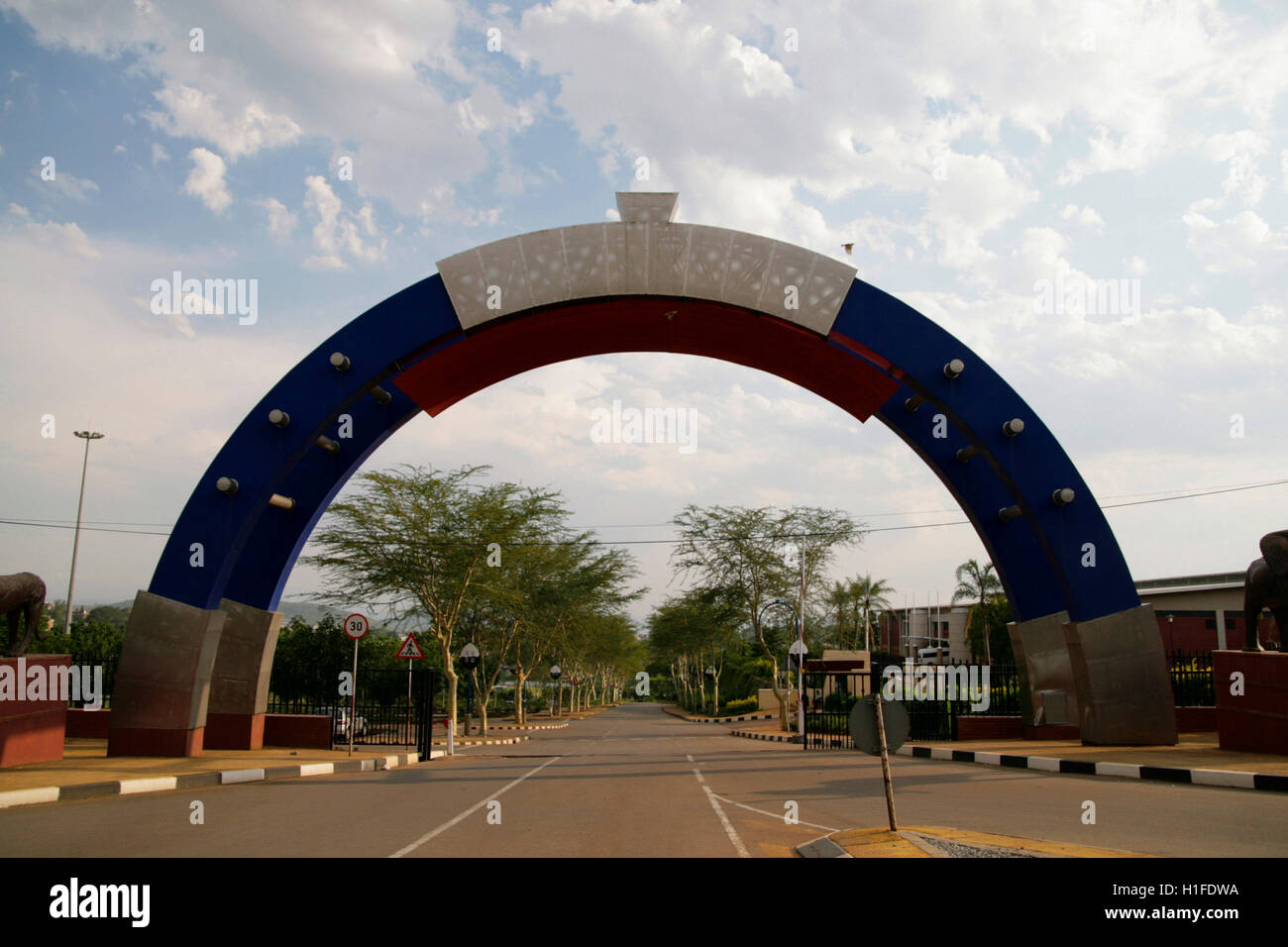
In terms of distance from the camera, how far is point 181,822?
1009 centimetres

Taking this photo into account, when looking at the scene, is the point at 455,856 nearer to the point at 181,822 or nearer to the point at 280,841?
the point at 280,841

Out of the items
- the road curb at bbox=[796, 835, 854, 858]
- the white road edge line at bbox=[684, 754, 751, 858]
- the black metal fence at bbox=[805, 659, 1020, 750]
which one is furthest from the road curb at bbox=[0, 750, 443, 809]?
the black metal fence at bbox=[805, 659, 1020, 750]

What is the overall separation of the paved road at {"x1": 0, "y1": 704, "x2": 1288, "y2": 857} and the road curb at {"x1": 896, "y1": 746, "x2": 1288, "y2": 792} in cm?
49

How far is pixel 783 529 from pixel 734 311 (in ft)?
68.3

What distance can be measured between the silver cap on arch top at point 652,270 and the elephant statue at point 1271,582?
29.8 feet

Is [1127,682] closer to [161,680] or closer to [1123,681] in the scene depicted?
[1123,681]

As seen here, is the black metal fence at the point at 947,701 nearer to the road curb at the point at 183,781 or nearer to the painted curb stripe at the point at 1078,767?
the painted curb stripe at the point at 1078,767

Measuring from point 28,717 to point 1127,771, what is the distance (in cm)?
1844

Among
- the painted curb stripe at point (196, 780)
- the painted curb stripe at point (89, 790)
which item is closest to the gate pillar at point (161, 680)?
the painted curb stripe at point (196, 780)

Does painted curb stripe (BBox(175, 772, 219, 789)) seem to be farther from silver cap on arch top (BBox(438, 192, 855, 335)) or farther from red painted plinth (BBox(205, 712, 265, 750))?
silver cap on arch top (BBox(438, 192, 855, 335))

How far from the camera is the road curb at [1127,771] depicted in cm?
1302

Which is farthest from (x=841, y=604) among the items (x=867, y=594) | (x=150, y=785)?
(x=150, y=785)

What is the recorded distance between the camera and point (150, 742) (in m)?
17.3
